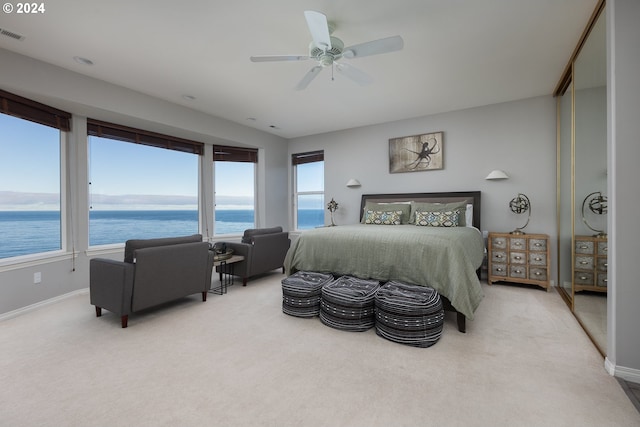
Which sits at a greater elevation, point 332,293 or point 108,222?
point 108,222

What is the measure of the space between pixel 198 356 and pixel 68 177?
129 inches

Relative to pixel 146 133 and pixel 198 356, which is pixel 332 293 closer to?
pixel 198 356

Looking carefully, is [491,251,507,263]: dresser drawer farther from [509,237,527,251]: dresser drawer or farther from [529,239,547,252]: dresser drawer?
[529,239,547,252]: dresser drawer

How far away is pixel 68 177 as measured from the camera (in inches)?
146

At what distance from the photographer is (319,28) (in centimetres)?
201

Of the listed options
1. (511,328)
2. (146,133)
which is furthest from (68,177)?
(511,328)

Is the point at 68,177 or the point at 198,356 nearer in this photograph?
the point at 198,356

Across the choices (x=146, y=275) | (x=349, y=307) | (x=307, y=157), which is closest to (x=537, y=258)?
(x=349, y=307)

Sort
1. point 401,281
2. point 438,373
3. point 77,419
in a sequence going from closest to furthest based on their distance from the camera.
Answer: point 77,419
point 438,373
point 401,281

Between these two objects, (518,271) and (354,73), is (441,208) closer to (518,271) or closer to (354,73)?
(518,271)

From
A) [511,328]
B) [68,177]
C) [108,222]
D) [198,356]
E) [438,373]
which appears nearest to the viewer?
[438,373]

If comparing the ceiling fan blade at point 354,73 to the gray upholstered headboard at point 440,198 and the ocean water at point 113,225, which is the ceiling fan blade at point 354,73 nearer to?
the gray upholstered headboard at point 440,198

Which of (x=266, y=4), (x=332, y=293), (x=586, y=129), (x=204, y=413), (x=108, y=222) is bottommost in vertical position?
(x=204, y=413)

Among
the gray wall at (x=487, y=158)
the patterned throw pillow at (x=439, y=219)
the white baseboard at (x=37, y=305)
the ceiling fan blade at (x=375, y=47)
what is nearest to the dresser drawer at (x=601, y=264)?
the patterned throw pillow at (x=439, y=219)
